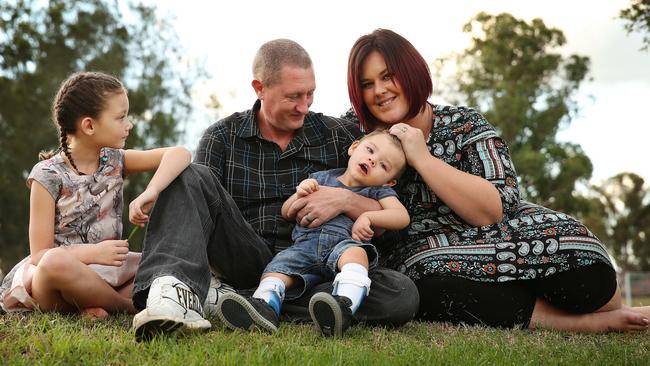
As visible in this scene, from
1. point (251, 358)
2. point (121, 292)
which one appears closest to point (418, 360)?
point (251, 358)

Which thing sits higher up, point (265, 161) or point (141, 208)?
point (265, 161)

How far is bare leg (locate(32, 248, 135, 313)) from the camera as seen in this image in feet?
12.6

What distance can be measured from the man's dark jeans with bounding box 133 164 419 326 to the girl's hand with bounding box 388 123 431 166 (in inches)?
26.1

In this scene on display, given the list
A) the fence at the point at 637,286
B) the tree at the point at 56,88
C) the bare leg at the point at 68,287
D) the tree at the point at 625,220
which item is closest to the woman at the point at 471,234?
the bare leg at the point at 68,287

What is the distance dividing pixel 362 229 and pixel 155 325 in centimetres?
126

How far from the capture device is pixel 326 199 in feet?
14.0

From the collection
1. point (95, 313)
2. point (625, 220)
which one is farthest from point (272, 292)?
point (625, 220)

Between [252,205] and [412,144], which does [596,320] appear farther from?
[252,205]

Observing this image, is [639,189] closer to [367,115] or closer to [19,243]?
[19,243]

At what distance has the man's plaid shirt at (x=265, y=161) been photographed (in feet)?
15.5

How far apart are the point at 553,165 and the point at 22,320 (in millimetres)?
24572

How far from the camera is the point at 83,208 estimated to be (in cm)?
413

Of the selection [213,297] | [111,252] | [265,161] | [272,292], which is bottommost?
[213,297]

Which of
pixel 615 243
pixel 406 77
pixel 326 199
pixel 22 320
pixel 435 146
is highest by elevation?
pixel 406 77
